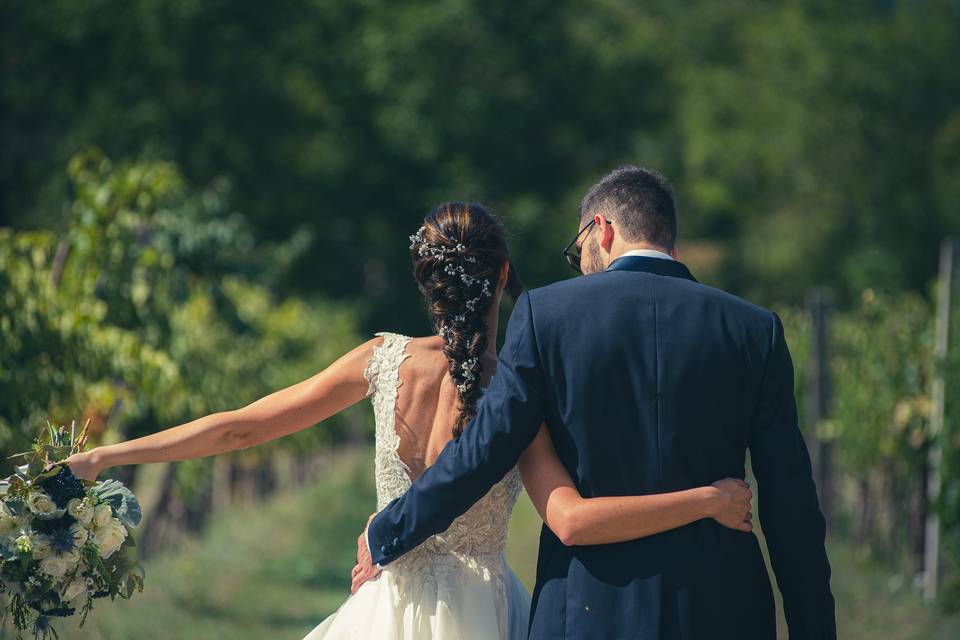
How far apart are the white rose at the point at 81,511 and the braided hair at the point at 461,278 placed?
3.34ft

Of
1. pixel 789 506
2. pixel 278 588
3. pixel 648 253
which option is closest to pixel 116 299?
pixel 278 588

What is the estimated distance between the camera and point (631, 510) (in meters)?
3.26

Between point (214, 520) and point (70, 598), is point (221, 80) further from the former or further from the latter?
point (70, 598)

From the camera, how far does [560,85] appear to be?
36.0m

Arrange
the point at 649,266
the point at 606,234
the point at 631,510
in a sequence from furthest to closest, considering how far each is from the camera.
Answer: the point at 606,234
the point at 649,266
the point at 631,510

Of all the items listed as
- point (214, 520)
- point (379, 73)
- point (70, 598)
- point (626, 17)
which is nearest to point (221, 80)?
point (379, 73)

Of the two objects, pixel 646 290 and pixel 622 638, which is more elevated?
pixel 646 290

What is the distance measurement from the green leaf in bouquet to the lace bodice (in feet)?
2.14

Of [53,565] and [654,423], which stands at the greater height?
[654,423]

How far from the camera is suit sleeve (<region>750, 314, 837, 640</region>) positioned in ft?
10.9

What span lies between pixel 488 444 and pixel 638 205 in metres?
0.68

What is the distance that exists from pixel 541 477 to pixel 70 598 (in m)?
1.36

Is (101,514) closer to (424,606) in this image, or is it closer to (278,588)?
(424,606)

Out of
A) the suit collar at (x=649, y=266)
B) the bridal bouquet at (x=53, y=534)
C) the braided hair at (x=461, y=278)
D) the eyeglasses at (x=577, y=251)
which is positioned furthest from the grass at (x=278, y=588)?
the suit collar at (x=649, y=266)
